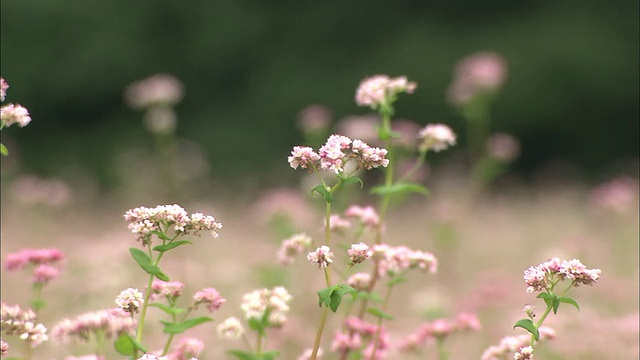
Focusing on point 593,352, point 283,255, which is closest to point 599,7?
point 593,352

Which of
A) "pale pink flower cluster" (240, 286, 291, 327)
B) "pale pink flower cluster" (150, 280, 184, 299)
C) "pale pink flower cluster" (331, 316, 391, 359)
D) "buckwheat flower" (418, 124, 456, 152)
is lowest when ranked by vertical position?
"pale pink flower cluster" (150, 280, 184, 299)

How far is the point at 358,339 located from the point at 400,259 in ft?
0.87

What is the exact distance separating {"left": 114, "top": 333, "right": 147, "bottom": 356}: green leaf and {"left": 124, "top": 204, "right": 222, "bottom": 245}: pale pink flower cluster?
239 millimetres

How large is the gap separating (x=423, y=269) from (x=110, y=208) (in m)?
7.20

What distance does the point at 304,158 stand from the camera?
7.52 ft

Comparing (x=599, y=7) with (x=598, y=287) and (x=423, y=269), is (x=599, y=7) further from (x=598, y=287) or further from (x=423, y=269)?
(x=423, y=269)

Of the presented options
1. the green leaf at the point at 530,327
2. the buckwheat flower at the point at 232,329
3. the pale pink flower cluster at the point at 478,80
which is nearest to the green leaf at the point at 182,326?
the buckwheat flower at the point at 232,329

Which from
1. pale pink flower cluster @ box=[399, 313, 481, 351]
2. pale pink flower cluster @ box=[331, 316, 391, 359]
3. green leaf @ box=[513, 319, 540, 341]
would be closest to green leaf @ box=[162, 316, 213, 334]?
pale pink flower cluster @ box=[331, 316, 391, 359]

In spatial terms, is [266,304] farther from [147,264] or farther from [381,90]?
[381,90]

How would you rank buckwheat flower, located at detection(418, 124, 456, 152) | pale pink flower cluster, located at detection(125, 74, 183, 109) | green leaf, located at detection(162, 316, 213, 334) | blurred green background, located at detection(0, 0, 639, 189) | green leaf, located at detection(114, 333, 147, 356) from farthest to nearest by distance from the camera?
blurred green background, located at detection(0, 0, 639, 189) → pale pink flower cluster, located at detection(125, 74, 183, 109) → buckwheat flower, located at detection(418, 124, 456, 152) → green leaf, located at detection(162, 316, 213, 334) → green leaf, located at detection(114, 333, 147, 356)

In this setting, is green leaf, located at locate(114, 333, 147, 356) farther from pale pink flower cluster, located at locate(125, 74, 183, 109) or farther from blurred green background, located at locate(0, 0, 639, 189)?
blurred green background, located at locate(0, 0, 639, 189)

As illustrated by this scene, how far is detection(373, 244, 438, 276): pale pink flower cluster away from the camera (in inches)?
107

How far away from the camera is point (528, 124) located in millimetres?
13656

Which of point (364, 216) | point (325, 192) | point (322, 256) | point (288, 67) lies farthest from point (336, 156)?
point (288, 67)
